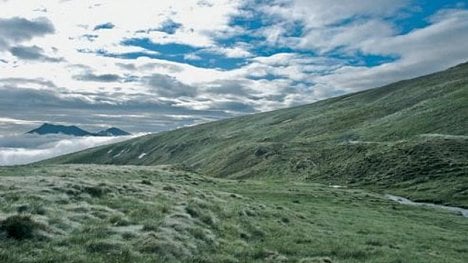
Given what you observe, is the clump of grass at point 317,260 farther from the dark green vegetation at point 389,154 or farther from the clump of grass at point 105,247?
the dark green vegetation at point 389,154

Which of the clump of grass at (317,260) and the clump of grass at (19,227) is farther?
the clump of grass at (317,260)

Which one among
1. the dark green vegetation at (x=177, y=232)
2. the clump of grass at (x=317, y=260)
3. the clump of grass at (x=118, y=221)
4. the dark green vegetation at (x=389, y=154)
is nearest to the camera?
the dark green vegetation at (x=177, y=232)

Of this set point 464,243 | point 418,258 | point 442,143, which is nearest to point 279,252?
point 418,258

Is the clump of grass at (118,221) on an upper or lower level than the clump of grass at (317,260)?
upper

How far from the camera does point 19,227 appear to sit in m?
16.3

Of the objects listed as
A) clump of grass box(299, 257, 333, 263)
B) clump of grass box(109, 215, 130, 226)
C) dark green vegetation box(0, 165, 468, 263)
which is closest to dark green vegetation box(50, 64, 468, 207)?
dark green vegetation box(0, 165, 468, 263)

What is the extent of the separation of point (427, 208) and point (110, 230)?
44.9 metres

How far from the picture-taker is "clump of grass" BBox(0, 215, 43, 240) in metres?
16.0

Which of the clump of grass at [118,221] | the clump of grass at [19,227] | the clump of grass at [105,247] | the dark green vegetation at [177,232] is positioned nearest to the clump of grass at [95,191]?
the dark green vegetation at [177,232]

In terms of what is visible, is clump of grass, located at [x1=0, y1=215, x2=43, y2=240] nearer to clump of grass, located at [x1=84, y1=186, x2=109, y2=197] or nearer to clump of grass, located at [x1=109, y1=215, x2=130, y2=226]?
clump of grass, located at [x1=109, y1=215, x2=130, y2=226]

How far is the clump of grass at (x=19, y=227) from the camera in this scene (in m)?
16.0

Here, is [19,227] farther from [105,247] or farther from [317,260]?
[317,260]

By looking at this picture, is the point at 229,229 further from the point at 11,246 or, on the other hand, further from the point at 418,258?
the point at 11,246

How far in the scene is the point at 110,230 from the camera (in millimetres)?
18703
